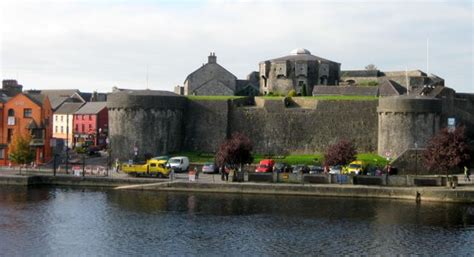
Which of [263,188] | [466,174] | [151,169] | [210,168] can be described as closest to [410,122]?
[466,174]

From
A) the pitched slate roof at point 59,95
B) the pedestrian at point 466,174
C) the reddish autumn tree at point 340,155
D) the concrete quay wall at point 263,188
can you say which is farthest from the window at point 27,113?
the pedestrian at point 466,174

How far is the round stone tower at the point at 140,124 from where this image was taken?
6019 centimetres

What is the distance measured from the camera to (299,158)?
58.1 metres

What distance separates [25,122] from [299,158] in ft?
77.8

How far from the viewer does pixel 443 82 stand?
71.1 meters

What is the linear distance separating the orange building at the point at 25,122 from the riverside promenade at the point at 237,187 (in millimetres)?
8799

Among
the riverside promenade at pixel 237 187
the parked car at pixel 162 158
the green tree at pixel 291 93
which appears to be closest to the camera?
the riverside promenade at pixel 237 187

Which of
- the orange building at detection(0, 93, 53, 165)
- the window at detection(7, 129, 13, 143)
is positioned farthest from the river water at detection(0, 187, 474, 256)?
the window at detection(7, 129, 13, 143)

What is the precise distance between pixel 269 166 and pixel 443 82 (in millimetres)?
26699

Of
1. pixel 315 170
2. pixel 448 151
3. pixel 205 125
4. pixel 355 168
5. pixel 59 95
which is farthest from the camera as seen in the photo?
pixel 59 95

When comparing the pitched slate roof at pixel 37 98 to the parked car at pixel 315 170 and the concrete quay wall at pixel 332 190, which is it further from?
the parked car at pixel 315 170

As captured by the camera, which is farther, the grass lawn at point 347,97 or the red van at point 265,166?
the grass lawn at point 347,97

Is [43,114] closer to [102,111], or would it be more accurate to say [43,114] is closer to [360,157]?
[102,111]

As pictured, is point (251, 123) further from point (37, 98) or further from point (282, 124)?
point (37, 98)
